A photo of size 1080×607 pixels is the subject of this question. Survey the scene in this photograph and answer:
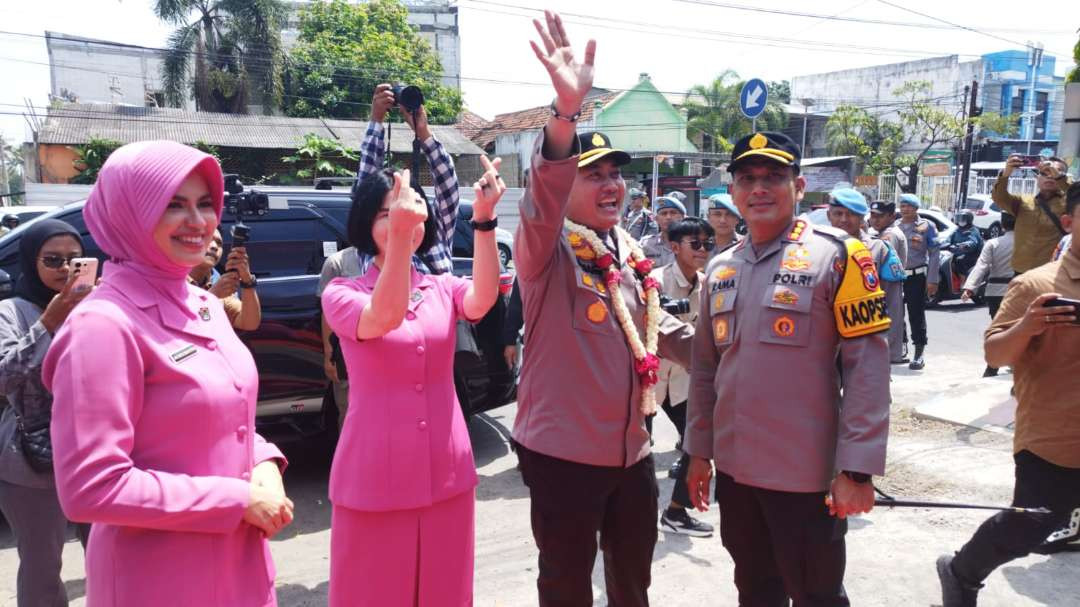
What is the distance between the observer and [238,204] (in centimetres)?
394

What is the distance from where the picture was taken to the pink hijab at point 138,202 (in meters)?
1.62

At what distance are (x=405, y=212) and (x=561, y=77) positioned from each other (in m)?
0.61

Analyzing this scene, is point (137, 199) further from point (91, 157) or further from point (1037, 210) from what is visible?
point (91, 157)

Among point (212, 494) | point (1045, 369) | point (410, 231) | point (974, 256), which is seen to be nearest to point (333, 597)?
point (212, 494)

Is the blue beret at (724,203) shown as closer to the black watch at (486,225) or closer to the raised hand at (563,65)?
the black watch at (486,225)

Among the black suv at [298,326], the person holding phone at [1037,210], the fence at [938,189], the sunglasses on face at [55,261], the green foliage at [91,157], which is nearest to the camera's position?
the sunglasses on face at [55,261]

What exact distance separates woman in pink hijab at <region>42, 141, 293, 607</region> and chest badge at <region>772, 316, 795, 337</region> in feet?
5.44

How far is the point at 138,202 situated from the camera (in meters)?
1.62

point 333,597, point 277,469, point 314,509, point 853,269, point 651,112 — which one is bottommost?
point 314,509

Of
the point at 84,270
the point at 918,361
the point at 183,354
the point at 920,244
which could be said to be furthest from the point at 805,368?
the point at 920,244

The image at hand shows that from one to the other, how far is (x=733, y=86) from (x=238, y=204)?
32.1 meters

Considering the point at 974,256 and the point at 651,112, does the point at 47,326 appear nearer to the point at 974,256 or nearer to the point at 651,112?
the point at 974,256

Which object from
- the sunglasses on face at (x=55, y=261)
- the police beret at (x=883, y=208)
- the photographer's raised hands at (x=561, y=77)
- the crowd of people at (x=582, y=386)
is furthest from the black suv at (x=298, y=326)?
the police beret at (x=883, y=208)

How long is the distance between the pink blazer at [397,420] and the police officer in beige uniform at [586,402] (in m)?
0.34
